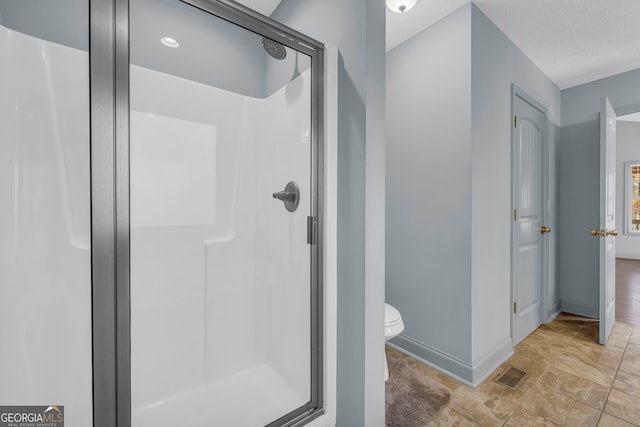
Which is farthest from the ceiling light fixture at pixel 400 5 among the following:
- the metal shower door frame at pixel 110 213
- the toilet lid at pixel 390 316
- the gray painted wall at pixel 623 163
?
the gray painted wall at pixel 623 163

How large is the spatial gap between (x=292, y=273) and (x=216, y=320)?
1.90 ft

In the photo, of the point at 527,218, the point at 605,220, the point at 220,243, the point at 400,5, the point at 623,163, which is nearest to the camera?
the point at 220,243

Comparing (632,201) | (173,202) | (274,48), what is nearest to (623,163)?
(632,201)

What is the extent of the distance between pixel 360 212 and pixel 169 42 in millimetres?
1012

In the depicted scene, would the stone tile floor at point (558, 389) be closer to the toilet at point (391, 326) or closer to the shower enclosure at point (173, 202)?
the toilet at point (391, 326)

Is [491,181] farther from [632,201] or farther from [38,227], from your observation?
[632,201]

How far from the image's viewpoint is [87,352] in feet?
2.88

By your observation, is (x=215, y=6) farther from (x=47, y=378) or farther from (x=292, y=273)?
(x=47, y=378)

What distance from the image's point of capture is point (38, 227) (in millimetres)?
1089

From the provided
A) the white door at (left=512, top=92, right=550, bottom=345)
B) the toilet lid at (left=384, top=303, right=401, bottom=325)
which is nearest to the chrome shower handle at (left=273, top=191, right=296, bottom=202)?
the toilet lid at (left=384, top=303, right=401, bottom=325)

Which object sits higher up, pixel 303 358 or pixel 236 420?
pixel 303 358

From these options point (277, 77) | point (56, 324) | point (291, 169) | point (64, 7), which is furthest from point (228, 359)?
point (64, 7)

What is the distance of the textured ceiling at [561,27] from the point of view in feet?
5.98

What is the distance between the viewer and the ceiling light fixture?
1.68m
